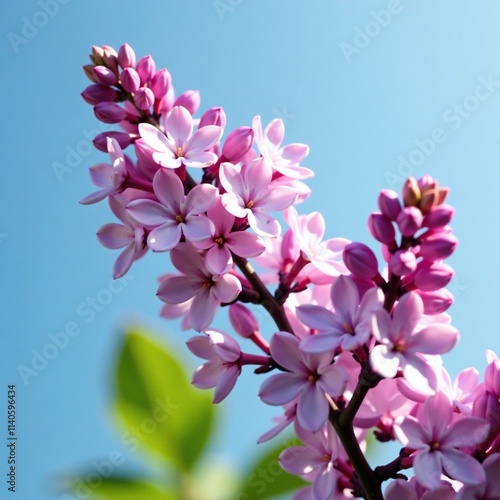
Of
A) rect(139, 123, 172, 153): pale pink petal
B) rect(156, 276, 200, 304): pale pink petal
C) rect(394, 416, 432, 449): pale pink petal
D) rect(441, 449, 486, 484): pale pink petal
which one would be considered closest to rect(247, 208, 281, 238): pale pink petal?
rect(156, 276, 200, 304): pale pink petal

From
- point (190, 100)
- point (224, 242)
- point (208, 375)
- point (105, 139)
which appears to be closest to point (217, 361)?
point (208, 375)

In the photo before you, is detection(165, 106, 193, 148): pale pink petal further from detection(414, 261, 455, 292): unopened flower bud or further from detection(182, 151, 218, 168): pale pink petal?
detection(414, 261, 455, 292): unopened flower bud

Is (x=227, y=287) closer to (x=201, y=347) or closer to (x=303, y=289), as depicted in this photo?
(x=201, y=347)

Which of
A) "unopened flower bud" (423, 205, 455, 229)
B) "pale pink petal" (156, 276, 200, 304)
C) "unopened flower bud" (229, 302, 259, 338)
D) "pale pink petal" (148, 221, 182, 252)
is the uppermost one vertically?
"unopened flower bud" (423, 205, 455, 229)

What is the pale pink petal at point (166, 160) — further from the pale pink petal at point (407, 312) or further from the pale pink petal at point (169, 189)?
the pale pink petal at point (407, 312)

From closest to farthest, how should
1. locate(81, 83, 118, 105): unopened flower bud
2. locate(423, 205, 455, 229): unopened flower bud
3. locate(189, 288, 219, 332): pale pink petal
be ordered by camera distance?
1. locate(423, 205, 455, 229): unopened flower bud
2. locate(189, 288, 219, 332): pale pink petal
3. locate(81, 83, 118, 105): unopened flower bud
